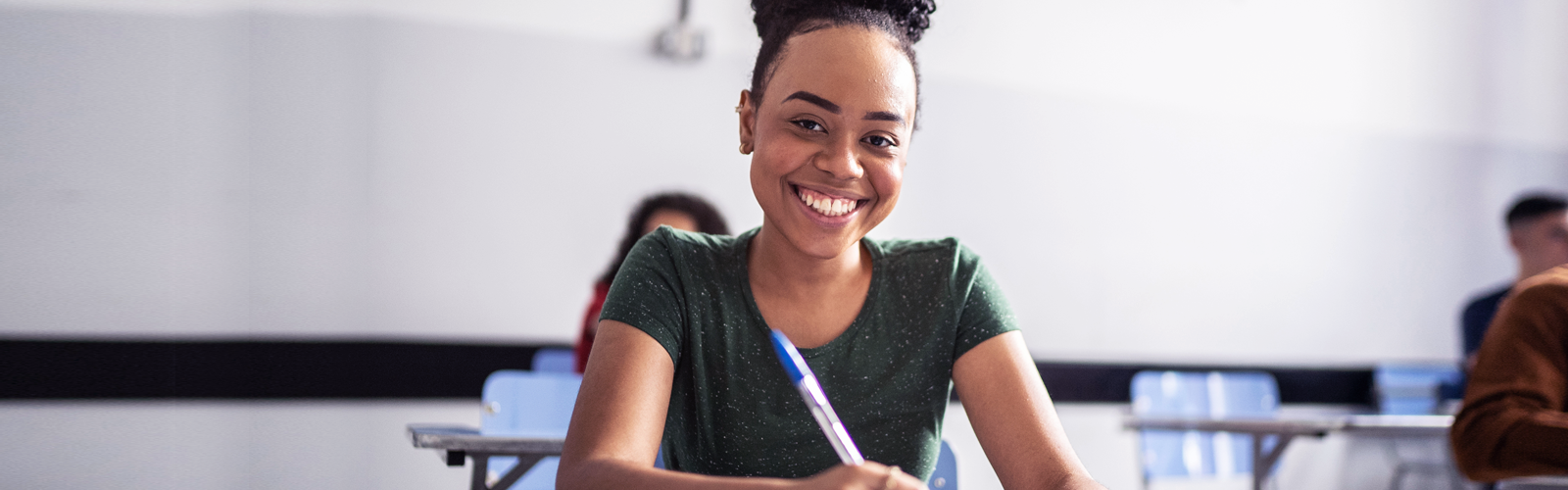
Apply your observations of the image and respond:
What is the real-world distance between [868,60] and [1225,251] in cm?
332

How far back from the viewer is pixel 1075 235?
3.62 m

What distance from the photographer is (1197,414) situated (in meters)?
3.26

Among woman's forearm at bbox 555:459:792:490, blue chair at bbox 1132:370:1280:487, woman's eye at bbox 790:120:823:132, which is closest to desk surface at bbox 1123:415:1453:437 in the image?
blue chair at bbox 1132:370:1280:487

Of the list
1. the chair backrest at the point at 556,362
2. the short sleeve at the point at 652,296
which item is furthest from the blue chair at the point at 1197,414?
the short sleeve at the point at 652,296

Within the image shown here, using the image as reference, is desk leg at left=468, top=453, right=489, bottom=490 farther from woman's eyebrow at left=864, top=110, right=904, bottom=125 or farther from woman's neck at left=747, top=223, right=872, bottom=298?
woman's eyebrow at left=864, top=110, right=904, bottom=125

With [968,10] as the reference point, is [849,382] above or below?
below

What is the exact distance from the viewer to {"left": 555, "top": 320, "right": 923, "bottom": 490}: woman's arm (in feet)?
2.48

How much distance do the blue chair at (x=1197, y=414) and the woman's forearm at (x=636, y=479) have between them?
2.43 metres

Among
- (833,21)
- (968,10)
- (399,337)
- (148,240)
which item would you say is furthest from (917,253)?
(968,10)

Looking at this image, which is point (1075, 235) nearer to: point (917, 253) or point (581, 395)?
point (917, 253)

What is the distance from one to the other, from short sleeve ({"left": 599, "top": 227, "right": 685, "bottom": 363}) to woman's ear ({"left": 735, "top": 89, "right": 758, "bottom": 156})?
0.41 feet

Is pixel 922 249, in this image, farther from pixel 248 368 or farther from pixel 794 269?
pixel 248 368

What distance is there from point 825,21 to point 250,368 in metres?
2.44

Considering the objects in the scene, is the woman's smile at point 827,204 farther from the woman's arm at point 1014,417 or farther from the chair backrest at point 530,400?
the chair backrest at point 530,400
